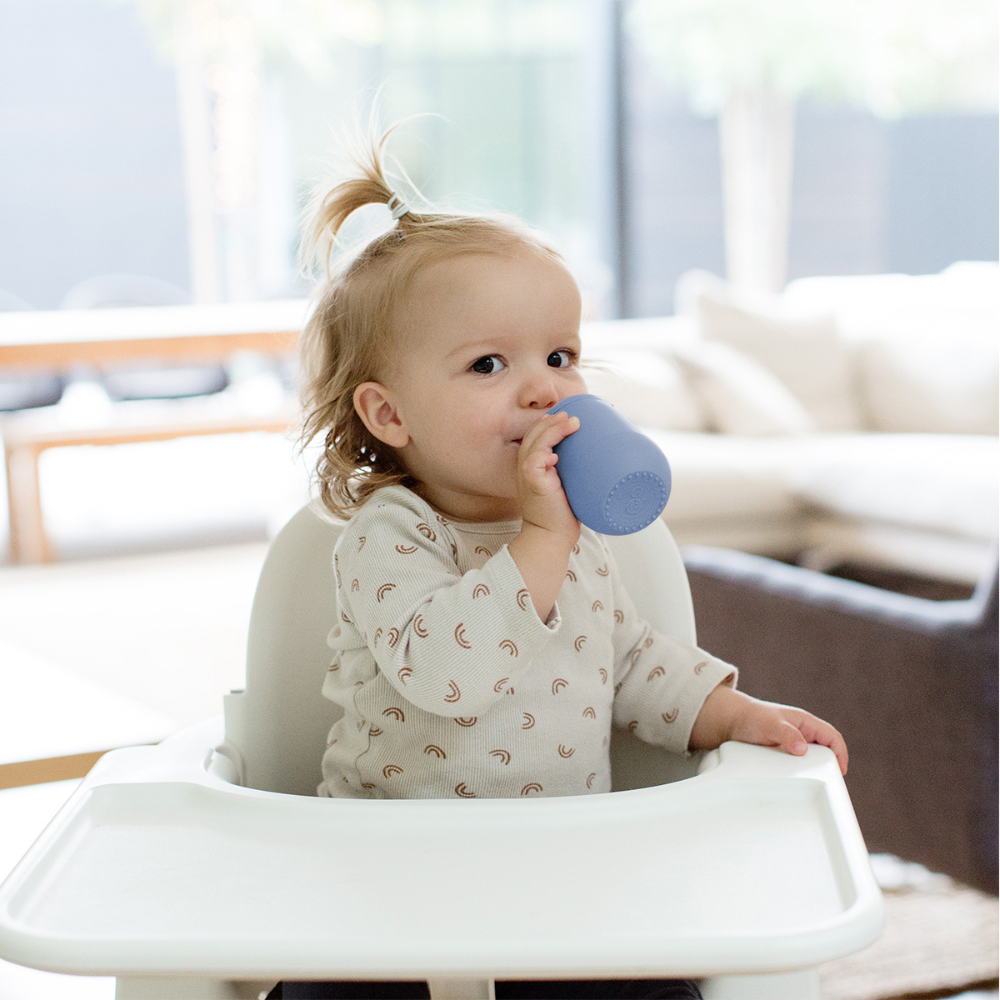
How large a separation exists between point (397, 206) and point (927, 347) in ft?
9.79

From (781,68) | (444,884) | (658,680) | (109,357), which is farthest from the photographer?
(781,68)

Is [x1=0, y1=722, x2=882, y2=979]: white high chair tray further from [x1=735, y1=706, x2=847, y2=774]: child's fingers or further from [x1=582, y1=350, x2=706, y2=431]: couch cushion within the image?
[x1=582, y1=350, x2=706, y2=431]: couch cushion

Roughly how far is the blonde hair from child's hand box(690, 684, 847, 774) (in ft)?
1.01

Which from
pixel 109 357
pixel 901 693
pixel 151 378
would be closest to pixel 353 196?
pixel 901 693

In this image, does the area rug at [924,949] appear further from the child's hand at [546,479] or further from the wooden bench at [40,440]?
the wooden bench at [40,440]

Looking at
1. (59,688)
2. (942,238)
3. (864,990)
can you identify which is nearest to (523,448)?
(59,688)

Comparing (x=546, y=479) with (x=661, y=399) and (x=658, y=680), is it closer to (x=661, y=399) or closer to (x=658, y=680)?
(x=658, y=680)

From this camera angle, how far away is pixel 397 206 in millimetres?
981

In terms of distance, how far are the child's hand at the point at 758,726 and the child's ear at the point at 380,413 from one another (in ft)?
1.07

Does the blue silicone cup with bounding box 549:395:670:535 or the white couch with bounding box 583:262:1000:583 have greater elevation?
the blue silicone cup with bounding box 549:395:670:535

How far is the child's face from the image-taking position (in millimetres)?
880

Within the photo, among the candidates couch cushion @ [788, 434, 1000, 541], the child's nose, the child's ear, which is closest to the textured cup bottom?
the child's nose

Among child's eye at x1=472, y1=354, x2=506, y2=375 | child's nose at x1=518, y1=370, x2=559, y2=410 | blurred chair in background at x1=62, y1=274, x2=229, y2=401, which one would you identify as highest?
child's eye at x1=472, y1=354, x2=506, y2=375

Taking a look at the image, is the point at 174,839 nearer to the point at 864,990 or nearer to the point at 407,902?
the point at 407,902
